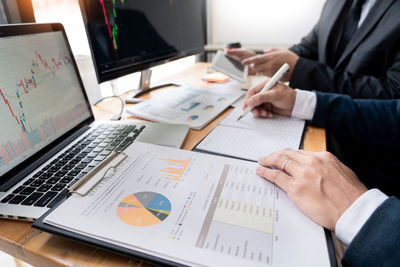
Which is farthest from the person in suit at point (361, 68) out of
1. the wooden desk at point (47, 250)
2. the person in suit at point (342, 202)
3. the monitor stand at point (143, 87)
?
the wooden desk at point (47, 250)

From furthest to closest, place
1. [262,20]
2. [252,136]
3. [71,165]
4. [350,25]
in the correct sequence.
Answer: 1. [262,20]
2. [350,25]
3. [252,136]
4. [71,165]

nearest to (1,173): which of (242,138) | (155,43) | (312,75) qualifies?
(242,138)

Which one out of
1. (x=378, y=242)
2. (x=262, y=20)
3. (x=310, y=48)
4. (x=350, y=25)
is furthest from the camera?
(x=262, y=20)

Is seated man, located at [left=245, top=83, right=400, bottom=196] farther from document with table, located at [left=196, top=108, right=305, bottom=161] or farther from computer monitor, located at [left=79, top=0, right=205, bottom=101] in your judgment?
computer monitor, located at [left=79, top=0, right=205, bottom=101]

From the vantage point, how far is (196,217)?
0.35 m

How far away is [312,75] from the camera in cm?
91

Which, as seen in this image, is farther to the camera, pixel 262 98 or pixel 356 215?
pixel 262 98

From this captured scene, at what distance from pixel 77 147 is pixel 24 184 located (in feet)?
0.44

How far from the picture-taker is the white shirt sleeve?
28.2 inches

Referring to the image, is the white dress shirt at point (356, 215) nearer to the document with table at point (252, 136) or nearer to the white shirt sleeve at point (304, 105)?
the document with table at point (252, 136)

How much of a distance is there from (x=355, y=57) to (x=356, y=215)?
0.83m

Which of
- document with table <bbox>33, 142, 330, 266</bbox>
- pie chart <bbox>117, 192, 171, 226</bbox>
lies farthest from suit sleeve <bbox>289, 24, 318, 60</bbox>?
pie chart <bbox>117, 192, 171, 226</bbox>

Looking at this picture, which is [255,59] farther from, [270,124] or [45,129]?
[45,129]

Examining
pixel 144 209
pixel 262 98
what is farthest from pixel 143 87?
pixel 144 209
